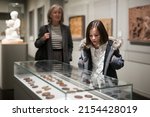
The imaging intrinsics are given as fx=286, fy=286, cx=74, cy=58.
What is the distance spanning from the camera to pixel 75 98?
204cm

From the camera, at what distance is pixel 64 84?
2.36 meters

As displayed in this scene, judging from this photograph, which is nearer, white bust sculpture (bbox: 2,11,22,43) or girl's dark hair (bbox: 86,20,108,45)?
girl's dark hair (bbox: 86,20,108,45)

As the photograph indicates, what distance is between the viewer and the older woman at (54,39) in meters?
3.83

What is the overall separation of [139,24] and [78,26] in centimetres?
313

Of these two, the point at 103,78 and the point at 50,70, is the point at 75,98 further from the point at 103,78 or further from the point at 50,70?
the point at 50,70

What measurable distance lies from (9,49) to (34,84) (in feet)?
10.5

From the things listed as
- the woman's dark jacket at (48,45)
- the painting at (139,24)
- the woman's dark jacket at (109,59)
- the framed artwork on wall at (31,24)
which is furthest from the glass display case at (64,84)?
the framed artwork on wall at (31,24)

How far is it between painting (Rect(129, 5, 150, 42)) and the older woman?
2.02 m

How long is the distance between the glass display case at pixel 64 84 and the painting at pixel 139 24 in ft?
8.15

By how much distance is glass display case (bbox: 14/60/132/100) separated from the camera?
2109 mm

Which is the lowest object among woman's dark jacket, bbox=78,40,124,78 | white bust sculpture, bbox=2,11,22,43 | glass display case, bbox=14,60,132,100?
glass display case, bbox=14,60,132,100

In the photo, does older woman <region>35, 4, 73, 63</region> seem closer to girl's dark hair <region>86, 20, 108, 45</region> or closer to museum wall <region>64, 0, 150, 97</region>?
girl's dark hair <region>86, 20, 108, 45</region>

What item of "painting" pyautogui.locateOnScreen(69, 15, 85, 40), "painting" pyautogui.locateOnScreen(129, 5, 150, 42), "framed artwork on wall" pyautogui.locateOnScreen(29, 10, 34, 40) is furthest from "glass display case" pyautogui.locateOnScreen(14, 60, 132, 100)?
"framed artwork on wall" pyautogui.locateOnScreen(29, 10, 34, 40)

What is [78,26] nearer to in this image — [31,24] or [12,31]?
[12,31]
